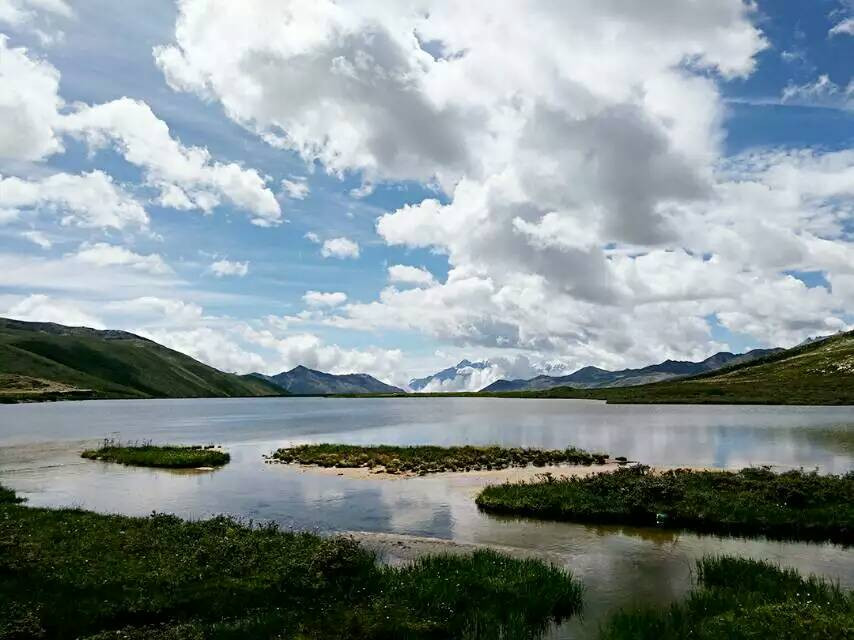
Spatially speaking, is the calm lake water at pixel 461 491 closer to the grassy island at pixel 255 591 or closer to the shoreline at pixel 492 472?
the shoreline at pixel 492 472

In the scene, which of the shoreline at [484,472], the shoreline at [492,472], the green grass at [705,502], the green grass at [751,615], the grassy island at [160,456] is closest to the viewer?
the green grass at [751,615]

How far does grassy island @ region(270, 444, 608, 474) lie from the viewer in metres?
62.4

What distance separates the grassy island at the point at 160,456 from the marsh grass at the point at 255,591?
38.8 metres

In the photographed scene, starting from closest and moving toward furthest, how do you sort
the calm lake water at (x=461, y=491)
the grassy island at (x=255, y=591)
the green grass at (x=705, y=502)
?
the grassy island at (x=255, y=591)
the calm lake water at (x=461, y=491)
the green grass at (x=705, y=502)

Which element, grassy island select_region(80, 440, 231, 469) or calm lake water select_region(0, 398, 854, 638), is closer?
calm lake water select_region(0, 398, 854, 638)

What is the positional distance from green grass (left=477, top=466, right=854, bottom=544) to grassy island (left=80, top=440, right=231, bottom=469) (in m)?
38.1

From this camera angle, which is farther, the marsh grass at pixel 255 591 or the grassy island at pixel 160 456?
the grassy island at pixel 160 456

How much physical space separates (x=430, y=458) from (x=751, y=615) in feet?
160

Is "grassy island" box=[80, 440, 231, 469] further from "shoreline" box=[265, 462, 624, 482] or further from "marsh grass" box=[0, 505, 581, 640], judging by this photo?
"marsh grass" box=[0, 505, 581, 640]

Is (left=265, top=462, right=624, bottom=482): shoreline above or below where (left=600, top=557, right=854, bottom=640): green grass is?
below

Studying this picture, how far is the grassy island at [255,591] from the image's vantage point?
19.0 m

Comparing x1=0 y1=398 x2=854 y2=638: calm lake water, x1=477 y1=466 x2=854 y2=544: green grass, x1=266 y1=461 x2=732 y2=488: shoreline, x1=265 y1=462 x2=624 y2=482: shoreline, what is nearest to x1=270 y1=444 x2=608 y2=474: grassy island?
x1=265 y1=462 x2=624 y2=482: shoreline

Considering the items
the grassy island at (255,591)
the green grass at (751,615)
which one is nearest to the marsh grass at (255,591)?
the grassy island at (255,591)

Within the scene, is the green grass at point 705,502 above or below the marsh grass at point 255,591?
above
